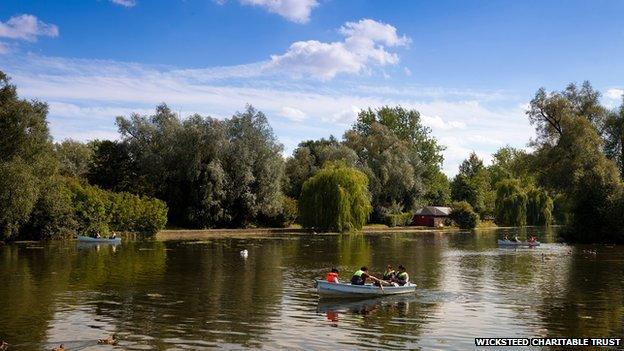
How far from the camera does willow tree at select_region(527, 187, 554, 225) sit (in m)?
135

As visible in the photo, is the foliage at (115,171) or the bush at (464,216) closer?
the foliage at (115,171)

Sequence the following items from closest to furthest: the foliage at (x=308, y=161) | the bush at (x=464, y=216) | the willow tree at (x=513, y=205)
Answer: the foliage at (x=308, y=161) < the bush at (x=464, y=216) < the willow tree at (x=513, y=205)

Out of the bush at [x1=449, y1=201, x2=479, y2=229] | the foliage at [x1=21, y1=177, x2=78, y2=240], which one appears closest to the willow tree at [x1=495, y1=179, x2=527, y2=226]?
the bush at [x1=449, y1=201, x2=479, y2=229]

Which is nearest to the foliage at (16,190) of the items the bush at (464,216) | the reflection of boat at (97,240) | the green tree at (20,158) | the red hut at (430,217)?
the green tree at (20,158)

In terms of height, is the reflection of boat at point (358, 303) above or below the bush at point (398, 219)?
below

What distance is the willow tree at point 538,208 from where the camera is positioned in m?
135

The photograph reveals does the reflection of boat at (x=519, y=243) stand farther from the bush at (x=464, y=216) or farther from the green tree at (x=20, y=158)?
the bush at (x=464, y=216)

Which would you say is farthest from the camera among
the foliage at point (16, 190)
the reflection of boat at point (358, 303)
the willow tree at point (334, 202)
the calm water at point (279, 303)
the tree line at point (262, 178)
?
the willow tree at point (334, 202)

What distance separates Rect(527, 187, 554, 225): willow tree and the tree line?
0.32m

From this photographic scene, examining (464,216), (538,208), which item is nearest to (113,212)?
(464,216)

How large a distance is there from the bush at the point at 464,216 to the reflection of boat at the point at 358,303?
9019 cm

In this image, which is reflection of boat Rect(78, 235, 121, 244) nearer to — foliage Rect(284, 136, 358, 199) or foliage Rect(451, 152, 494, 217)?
foliage Rect(284, 136, 358, 199)

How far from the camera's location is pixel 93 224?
226 ft

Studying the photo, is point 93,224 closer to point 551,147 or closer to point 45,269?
point 45,269
